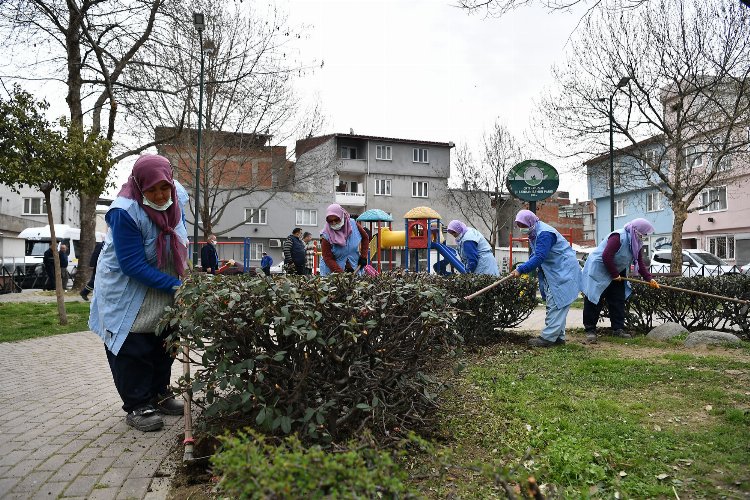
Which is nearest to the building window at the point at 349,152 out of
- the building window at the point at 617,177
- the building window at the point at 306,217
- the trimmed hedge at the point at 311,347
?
the building window at the point at 306,217

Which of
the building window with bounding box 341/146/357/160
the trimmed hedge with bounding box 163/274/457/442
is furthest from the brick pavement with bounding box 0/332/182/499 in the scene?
the building window with bounding box 341/146/357/160

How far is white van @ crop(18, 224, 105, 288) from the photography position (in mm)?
23719

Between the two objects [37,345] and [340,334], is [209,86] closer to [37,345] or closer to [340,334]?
[37,345]

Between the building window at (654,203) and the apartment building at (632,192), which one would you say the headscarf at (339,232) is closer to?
the apartment building at (632,192)

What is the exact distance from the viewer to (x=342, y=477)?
156cm

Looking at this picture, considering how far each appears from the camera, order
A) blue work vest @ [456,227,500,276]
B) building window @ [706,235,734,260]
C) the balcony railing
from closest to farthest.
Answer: blue work vest @ [456,227,500,276], building window @ [706,235,734,260], the balcony railing

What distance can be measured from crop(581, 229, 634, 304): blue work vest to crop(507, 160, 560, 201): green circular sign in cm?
306

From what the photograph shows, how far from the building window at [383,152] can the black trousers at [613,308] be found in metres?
42.5

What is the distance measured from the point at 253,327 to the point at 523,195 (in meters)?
8.62

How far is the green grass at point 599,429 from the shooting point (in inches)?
104

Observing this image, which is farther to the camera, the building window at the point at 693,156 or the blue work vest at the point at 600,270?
the building window at the point at 693,156

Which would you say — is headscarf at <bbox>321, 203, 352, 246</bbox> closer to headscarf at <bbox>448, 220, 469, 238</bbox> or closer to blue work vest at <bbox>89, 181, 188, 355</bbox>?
blue work vest at <bbox>89, 181, 188, 355</bbox>

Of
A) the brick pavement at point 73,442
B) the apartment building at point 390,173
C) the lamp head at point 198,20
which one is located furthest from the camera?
the apartment building at point 390,173

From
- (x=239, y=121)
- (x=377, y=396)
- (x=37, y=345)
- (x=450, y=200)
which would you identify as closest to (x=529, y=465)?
(x=377, y=396)
